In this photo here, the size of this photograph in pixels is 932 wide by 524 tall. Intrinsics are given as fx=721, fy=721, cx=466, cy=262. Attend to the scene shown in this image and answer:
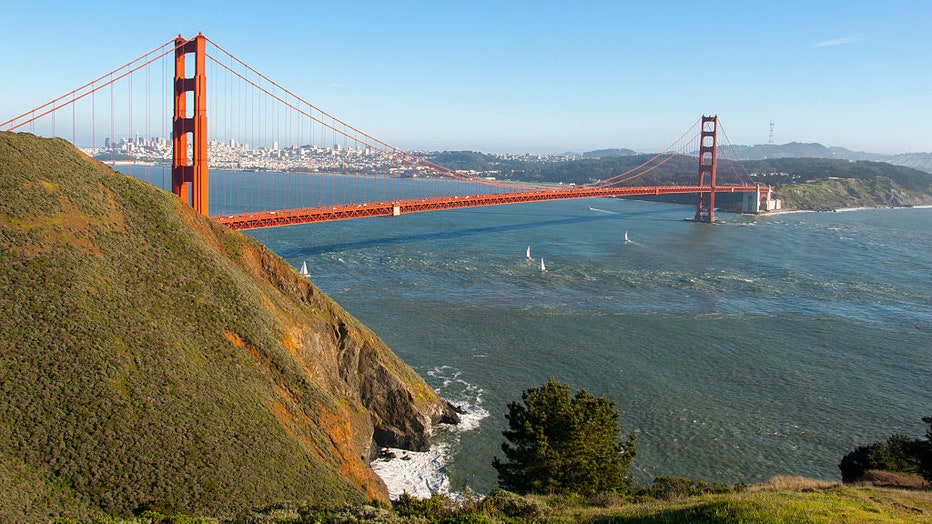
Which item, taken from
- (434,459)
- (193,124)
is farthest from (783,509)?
(193,124)

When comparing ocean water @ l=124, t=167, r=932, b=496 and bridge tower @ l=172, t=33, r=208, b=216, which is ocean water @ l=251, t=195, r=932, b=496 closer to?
ocean water @ l=124, t=167, r=932, b=496

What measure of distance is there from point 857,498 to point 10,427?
11.6 m

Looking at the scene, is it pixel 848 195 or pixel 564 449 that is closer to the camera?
pixel 564 449

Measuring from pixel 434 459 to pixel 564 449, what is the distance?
157 inches

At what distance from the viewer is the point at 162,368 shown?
12234mm

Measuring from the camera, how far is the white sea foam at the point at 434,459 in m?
14.1

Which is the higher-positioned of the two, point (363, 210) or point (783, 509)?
point (363, 210)

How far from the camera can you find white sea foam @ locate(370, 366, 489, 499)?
554 inches

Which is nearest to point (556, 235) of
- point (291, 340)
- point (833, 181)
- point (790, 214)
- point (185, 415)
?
point (790, 214)

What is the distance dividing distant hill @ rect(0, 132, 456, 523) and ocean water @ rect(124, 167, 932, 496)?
2277mm

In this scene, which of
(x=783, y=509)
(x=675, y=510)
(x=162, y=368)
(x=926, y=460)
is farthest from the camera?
(x=926, y=460)

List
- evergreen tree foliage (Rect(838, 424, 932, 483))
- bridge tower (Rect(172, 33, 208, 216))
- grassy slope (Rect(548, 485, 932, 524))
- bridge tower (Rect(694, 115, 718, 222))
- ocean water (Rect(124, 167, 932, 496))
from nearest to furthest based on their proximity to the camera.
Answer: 1. grassy slope (Rect(548, 485, 932, 524))
2. evergreen tree foliage (Rect(838, 424, 932, 483))
3. ocean water (Rect(124, 167, 932, 496))
4. bridge tower (Rect(172, 33, 208, 216))
5. bridge tower (Rect(694, 115, 718, 222))

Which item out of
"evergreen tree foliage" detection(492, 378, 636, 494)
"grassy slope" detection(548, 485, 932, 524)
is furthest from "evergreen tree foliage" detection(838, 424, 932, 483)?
"evergreen tree foliage" detection(492, 378, 636, 494)

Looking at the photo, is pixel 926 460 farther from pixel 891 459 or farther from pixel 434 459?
pixel 434 459
